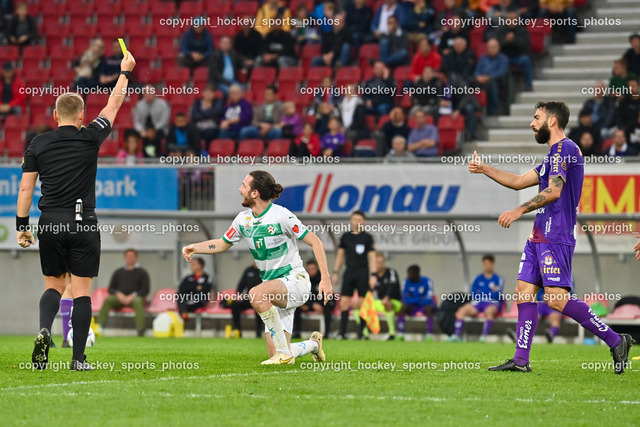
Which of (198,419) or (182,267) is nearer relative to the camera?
(198,419)

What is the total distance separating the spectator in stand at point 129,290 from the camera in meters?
19.2

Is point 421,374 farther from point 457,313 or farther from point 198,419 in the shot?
point 457,313

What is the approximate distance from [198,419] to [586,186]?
12742 millimetres

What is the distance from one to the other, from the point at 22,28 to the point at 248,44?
→ 19.4 feet

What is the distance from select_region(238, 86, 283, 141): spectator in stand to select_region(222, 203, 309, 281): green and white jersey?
11.1 m

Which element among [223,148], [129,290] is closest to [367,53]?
[223,148]

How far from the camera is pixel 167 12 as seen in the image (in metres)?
25.1

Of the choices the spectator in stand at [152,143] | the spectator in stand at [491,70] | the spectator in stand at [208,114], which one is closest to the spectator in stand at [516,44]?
the spectator in stand at [491,70]

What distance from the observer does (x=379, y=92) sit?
68.0ft

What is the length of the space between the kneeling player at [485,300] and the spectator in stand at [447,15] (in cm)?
569

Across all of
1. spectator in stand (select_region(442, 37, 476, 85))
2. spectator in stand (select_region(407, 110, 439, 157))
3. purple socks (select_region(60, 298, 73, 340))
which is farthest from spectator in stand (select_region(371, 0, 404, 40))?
purple socks (select_region(60, 298, 73, 340))

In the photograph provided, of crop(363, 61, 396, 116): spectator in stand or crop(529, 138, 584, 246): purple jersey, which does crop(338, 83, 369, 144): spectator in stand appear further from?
crop(529, 138, 584, 246): purple jersey

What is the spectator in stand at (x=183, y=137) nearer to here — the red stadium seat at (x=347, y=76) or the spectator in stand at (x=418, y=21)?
the red stadium seat at (x=347, y=76)

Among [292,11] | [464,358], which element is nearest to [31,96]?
[292,11]
